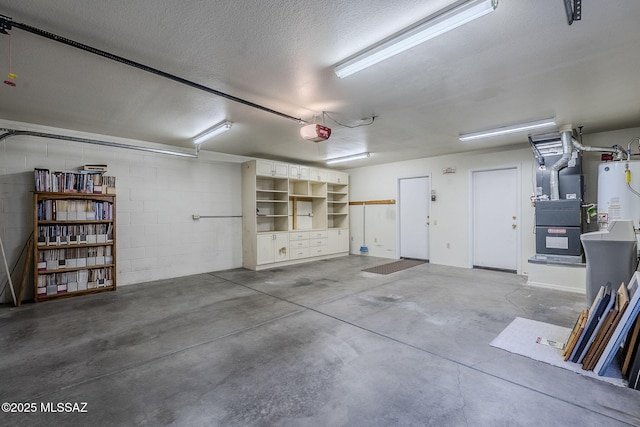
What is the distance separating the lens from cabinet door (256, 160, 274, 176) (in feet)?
21.0

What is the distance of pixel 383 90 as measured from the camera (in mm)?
3160

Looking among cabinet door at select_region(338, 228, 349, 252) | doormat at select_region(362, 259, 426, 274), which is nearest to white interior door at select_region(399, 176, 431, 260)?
doormat at select_region(362, 259, 426, 274)

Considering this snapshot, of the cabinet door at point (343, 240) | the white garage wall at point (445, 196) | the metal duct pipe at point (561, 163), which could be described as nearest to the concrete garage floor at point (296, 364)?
the metal duct pipe at point (561, 163)

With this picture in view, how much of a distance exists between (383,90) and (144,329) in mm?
3784

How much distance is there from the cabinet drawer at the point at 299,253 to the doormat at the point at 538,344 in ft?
Result: 15.4

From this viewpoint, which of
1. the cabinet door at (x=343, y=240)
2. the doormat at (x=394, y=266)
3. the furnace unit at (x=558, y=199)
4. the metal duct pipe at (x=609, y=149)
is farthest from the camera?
the cabinet door at (x=343, y=240)

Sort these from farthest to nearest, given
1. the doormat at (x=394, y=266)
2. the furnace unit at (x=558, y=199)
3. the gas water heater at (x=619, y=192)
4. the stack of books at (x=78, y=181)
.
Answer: the doormat at (x=394, y=266), the furnace unit at (x=558, y=199), the stack of books at (x=78, y=181), the gas water heater at (x=619, y=192)

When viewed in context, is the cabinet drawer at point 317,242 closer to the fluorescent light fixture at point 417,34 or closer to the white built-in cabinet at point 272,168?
the white built-in cabinet at point 272,168

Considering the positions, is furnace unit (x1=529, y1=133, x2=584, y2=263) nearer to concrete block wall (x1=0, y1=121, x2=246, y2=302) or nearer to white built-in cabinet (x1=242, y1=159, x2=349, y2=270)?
white built-in cabinet (x1=242, y1=159, x2=349, y2=270)

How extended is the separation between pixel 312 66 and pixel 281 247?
4.70 metres

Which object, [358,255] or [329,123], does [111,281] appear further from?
[358,255]

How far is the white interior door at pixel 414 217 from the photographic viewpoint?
285 inches

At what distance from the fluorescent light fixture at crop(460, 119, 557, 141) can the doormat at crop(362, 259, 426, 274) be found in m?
2.98

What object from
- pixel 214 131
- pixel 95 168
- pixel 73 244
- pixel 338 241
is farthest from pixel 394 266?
pixel 95 168
